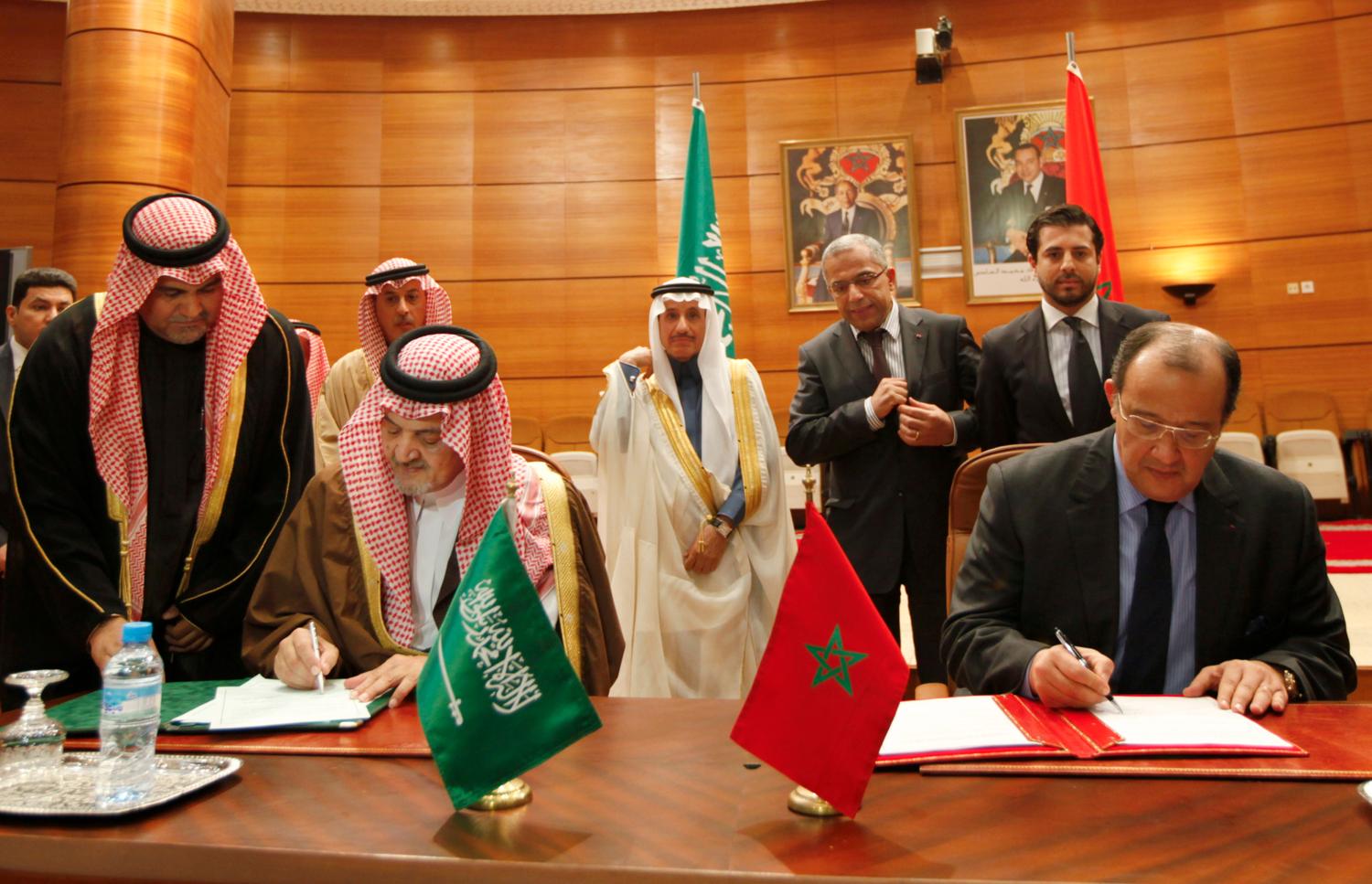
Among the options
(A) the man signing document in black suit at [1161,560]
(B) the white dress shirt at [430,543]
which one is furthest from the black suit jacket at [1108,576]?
(B) the white dress shirt at [430,543]

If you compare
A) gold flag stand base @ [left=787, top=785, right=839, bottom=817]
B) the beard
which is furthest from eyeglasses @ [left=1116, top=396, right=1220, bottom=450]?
the beard

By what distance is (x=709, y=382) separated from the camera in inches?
142

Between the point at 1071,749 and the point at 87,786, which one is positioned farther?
the point at 1071,749

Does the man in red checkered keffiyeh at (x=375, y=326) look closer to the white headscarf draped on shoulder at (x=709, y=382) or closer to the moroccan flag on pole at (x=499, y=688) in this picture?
the white headscarf draped on shoulder at (x=709, y=382)

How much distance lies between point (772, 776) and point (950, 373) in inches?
90.0

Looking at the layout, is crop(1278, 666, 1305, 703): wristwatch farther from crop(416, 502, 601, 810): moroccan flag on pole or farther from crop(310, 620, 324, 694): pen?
crop(310, 620, 324, 694): pen

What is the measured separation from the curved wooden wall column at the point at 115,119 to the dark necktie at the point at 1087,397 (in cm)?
577

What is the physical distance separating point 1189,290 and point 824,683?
25.6 ft

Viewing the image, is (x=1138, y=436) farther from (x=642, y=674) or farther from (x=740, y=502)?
(x=642, y=674)

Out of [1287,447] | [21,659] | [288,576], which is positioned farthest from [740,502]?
[1287,447]

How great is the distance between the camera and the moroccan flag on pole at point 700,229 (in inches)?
228

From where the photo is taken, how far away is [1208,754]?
1229 mm

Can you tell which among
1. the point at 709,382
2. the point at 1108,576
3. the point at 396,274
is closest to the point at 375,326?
the point at 396,274

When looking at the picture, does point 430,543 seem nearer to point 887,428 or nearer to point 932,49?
point 887,428
